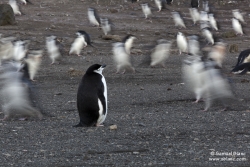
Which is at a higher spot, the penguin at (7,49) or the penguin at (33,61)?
the penguin at (33,61)

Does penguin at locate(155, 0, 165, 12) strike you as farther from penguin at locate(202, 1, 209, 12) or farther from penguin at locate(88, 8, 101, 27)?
penguin at locate(88, 8, 101, 27)

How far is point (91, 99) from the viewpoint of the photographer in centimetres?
743

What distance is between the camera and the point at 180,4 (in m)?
33.3

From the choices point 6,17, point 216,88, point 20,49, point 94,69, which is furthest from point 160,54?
point 6,17

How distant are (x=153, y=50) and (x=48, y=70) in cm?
256

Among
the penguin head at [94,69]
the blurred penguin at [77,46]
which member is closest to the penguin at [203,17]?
the blurred penguin at [77,46]

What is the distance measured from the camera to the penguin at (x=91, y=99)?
7.45 metres

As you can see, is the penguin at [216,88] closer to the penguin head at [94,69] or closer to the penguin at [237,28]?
the penguin head at [94,69]

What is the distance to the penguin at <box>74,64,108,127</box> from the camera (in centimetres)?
745

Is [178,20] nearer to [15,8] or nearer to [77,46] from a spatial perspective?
[15,8]

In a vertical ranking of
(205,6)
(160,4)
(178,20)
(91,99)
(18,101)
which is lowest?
(205,6)

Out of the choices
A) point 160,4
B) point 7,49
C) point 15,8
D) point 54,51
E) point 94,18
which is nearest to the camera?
point 54,51

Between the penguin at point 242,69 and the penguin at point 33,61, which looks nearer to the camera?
the penguin at point 33,61

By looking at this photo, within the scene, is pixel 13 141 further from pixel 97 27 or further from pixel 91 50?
pixel 97 27
